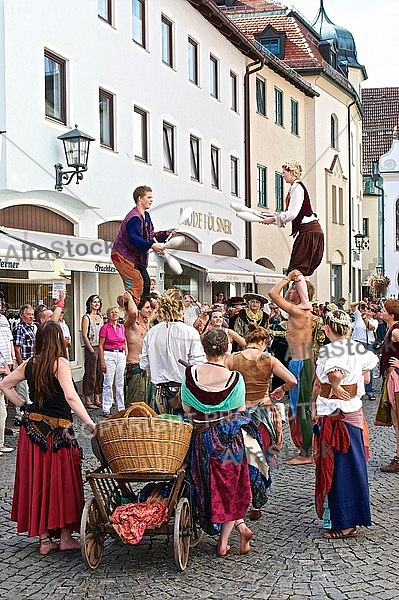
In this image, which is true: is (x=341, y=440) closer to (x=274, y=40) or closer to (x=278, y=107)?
(x=278, y=107)

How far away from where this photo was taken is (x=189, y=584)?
18.6 feet

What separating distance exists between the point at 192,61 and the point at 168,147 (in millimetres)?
3067

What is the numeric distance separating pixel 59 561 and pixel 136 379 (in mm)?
4101

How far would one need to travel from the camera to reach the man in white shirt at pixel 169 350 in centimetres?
797

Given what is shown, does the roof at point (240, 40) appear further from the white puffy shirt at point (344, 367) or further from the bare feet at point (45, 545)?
the bare feet at point (45, 545)

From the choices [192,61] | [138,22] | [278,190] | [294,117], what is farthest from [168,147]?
[294,117]

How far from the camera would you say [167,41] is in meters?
21.2

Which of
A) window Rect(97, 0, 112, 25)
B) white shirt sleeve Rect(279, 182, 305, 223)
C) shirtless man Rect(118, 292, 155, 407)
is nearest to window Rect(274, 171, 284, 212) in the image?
window Rect(97, 0, 112, 25)

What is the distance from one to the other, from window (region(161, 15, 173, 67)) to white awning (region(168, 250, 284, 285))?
4.59 meters

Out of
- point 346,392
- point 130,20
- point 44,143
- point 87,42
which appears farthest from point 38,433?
point 130,20

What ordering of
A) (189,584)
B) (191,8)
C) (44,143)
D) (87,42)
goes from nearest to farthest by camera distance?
(189,584) → (44,143) → (87,42) → (191,8)

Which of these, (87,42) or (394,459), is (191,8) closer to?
(87,42)

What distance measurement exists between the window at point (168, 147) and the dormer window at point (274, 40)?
14.4 m

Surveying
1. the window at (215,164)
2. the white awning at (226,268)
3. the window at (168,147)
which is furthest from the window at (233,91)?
the window at (168,147)
